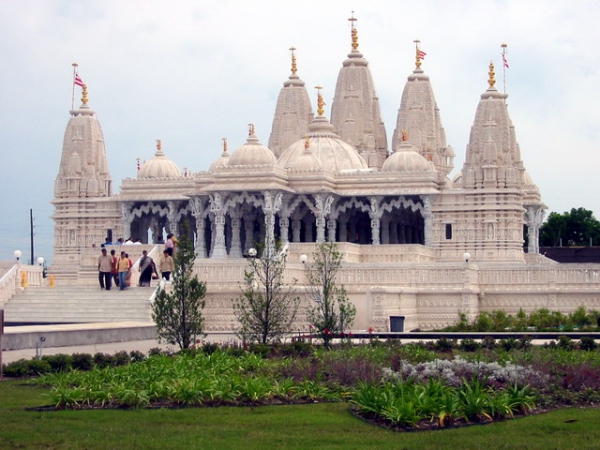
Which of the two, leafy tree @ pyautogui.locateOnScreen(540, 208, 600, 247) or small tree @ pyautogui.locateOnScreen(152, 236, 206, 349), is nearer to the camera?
small tree @ pyautogui.locateOnScreen(152, 236, 206, 349)

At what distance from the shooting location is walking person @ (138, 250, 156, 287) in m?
38.2

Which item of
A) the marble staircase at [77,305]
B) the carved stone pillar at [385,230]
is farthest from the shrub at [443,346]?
the carved stone pillar at [385,230]

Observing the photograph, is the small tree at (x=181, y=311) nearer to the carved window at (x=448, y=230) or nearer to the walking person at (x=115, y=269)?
the walking person at (x=115, y=269)

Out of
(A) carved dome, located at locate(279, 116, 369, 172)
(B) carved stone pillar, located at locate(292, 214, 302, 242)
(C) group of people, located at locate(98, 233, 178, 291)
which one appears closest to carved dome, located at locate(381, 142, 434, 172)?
(A) carved dome, located at locate(279, 116, 369, 172)

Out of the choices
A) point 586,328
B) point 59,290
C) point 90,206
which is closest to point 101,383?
point 586,328

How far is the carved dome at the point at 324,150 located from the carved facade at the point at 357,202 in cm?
7

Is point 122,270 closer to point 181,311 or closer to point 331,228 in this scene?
point 181,311

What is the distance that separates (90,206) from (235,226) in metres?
8.59

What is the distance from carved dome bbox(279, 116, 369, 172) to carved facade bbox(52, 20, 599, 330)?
0.07 metres

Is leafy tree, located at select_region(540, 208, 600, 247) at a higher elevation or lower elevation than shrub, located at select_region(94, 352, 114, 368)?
higher

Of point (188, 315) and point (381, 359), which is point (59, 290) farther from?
point (381, 359)

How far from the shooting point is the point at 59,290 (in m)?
39.0

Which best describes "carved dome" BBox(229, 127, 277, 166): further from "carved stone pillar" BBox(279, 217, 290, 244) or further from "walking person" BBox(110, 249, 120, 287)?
"walking person" BBox(110, 249, 120, 287)

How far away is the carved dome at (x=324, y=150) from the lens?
174ft
